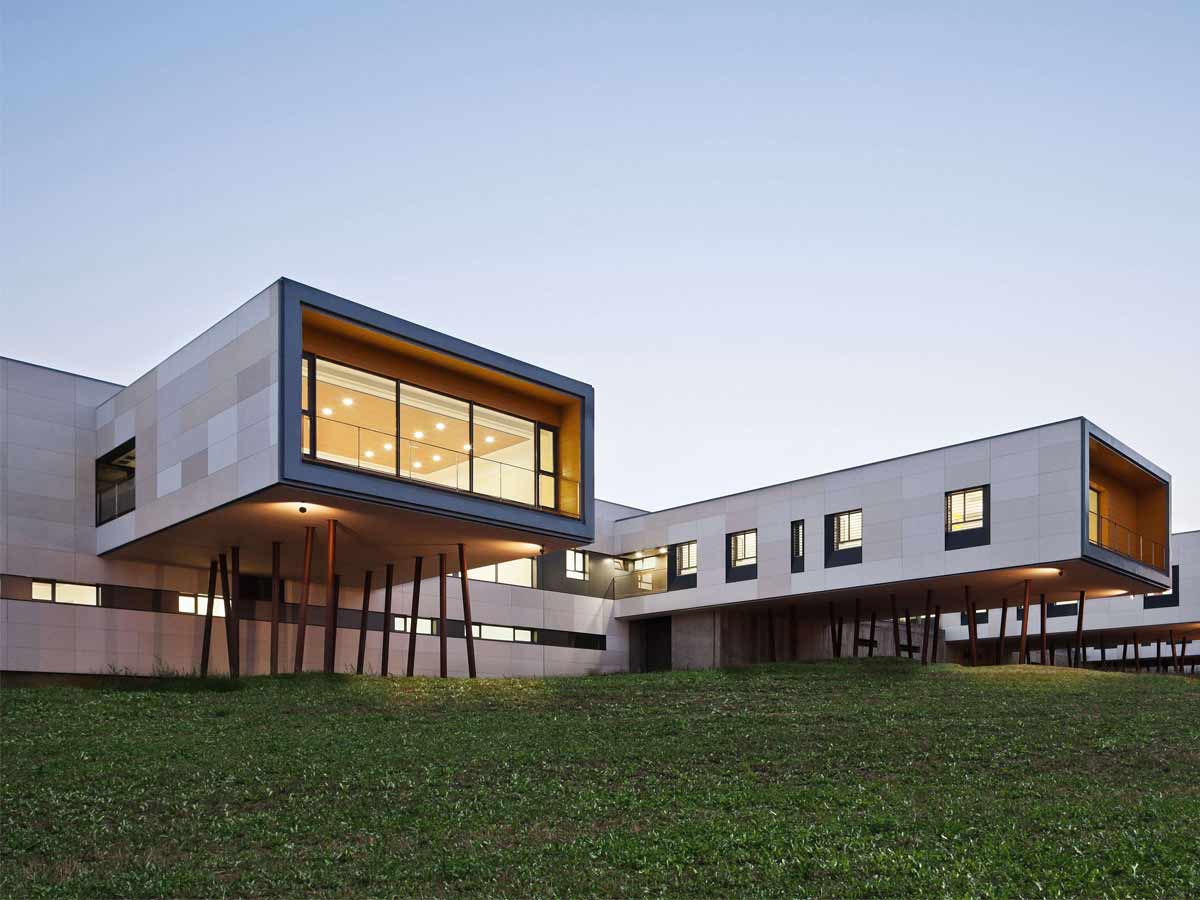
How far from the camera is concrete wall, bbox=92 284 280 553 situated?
22.0 metres

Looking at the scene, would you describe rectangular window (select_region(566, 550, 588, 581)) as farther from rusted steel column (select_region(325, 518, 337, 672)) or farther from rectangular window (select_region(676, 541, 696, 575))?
rusted steel column (select_region(325, 518, 337, 672))

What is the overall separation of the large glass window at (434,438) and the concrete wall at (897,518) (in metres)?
16.1

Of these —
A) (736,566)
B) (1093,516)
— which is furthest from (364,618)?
(1093,516)

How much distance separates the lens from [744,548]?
4081 cm

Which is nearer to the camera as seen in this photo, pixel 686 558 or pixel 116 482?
pixel 116 482

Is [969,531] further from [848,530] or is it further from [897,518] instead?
[848,530]

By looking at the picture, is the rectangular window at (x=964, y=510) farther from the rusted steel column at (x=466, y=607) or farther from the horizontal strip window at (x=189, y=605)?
the rusted steel column at (x=466, y=607)

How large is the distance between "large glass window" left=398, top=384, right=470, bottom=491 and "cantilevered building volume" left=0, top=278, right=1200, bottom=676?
0.05m

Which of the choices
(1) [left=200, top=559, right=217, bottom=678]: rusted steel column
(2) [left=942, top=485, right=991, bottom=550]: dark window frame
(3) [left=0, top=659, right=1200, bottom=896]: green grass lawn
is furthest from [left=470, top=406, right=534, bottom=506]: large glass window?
(2) [left=942, top=485, right=991, bottom=550]: dark window frame

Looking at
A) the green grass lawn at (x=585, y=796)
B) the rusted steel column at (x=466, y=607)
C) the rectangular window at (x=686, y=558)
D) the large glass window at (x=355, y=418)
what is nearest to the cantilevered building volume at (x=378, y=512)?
the large glass window at (x=355, y=418)

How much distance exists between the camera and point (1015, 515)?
32.9 m

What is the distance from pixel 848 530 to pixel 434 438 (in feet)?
57.1

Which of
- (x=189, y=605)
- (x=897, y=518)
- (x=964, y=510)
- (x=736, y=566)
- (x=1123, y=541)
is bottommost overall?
(x=189, y=605)

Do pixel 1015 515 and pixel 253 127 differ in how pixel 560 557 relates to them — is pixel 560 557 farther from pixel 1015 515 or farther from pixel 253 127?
pixel 253 127
